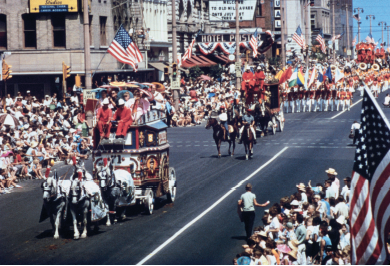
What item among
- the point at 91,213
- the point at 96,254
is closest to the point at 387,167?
the point at 96,254

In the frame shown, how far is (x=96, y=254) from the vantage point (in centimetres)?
1513

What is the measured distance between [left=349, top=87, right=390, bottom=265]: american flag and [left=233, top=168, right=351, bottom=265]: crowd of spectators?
4034 millimetres

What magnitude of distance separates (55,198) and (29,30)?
30.1 metres

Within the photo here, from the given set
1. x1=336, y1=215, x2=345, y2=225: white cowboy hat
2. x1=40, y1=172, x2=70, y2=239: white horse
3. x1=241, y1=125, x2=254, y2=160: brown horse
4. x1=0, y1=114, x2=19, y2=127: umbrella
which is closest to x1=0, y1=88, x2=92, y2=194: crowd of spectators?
x1=0, y1=114, x2=19, y2=127: umbrella

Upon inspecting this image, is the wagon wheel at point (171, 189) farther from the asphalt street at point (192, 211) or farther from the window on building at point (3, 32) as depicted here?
the window on building at point (3, 32)

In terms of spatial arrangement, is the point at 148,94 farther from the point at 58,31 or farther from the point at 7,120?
the point at 58,31

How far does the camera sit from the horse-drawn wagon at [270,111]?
35219 mm

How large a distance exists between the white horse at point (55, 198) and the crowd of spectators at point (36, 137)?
4.23 metres

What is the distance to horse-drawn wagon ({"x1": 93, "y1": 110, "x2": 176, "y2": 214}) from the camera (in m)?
18.9

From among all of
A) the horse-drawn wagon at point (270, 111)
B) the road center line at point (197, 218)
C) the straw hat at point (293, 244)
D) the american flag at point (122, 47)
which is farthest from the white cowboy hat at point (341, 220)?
the horse-drawn wagon at point (270, 111)

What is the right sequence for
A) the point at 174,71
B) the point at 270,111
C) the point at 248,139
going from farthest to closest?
the point at 174,71 < the point at 270,111 < the point at 248,139

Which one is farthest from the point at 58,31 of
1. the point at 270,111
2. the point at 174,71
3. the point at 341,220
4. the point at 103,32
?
the point at 341,220

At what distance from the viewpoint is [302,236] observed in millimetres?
13914

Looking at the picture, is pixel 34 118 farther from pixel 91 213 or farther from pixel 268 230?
pixel 268 230
